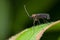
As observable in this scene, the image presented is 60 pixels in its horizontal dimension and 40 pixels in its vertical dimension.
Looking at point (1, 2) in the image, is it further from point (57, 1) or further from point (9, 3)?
point (57, 1)

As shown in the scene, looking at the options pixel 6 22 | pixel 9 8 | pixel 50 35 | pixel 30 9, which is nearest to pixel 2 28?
pixel 6 22

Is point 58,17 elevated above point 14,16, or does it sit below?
below

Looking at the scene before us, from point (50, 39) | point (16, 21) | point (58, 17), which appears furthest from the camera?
point (16, 21)

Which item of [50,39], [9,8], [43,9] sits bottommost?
[50,39]

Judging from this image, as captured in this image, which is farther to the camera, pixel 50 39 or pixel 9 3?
pixel 9 3

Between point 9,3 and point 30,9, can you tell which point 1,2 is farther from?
point 30,9

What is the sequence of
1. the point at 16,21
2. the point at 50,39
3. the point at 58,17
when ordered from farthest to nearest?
the point at 16,21, the point at 58,17, the point at 50,39
